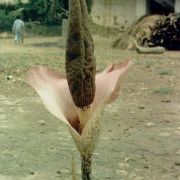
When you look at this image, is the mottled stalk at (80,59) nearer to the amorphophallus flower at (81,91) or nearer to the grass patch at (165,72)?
the amorphophallus flower at (81,91)

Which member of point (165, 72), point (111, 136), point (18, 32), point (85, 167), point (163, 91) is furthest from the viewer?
point (18, 32)

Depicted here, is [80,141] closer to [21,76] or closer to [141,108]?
[141,108]

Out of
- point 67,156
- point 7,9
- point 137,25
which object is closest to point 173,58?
point 137,25

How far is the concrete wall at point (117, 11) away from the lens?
20.7 meters

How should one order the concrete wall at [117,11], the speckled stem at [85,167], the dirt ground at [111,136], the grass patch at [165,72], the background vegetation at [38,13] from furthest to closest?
the background vegetation at [38,13]
the concrete wall at [117,11]
the grass patch at [165,72]
the dirt ground at [111,136]
the speckled stem at [85,167]

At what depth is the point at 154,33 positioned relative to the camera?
57.2 feet

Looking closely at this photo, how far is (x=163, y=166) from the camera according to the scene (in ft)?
16.1

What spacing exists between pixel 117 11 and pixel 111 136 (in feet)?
50.9

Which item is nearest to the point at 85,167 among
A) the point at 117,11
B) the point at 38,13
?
the point at 117,11

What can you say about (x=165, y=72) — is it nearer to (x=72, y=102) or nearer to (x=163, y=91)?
(x=163, y=91)

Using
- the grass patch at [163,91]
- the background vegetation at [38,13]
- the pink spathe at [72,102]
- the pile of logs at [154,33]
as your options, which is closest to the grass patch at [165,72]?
the grass patch at [163,91]

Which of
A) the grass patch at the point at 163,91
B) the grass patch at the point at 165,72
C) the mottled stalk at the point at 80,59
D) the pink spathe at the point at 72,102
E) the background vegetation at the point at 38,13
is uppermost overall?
the mottled stalk at the point at 80,59

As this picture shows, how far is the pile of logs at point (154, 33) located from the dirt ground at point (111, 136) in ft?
21.1

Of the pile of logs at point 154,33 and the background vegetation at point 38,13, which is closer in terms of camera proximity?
the pile of logs at point 154,33
